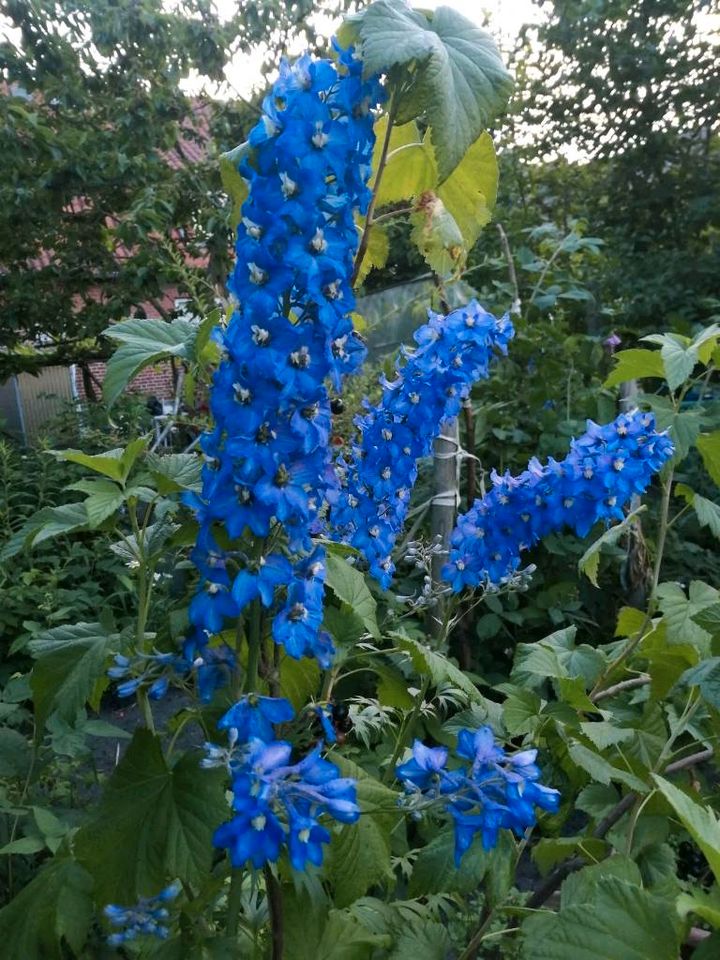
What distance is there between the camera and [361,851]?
1.13 meters

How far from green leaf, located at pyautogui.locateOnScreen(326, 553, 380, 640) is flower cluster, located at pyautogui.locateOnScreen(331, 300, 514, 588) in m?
0.34

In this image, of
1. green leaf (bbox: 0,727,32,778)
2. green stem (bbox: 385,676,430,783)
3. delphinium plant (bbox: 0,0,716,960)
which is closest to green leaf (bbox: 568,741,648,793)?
delphinium plant (bbox: 0,0,716,960)

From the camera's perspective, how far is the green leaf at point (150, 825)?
3.12 feet

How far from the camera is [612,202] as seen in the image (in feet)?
22.4

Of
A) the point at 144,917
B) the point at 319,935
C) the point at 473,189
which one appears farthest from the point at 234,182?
the point at 319,935

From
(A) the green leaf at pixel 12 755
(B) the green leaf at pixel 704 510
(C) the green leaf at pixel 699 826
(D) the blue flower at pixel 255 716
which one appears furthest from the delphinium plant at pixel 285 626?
(B) the green leaf at pixel 704 510

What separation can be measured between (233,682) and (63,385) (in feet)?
36.3

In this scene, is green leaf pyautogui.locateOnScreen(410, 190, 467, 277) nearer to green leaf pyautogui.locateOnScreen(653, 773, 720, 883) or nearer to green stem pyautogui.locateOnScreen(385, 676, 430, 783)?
green stem pyautogui.locateOnScreen(385, 676, 430, 783)

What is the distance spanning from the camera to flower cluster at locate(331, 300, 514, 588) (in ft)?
5.31

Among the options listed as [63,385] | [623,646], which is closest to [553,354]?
[623,646]

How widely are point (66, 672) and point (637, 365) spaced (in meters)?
1.20

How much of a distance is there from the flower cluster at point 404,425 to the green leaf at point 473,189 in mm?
383

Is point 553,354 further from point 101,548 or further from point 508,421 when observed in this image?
point 101,548

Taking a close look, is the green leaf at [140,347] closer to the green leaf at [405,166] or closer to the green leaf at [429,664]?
the green leaf at [405,166]
